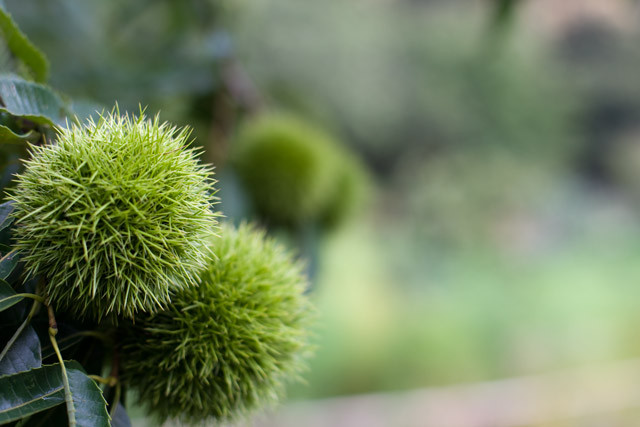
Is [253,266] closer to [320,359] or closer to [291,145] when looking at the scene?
[291,145]

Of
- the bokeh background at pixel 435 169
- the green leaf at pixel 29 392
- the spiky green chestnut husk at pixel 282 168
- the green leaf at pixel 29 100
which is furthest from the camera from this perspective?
the bokeh background at pixel 435 169

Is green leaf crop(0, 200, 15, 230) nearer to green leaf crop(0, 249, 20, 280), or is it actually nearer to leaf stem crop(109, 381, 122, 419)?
green leaf crop(0, 249, 20, 280)

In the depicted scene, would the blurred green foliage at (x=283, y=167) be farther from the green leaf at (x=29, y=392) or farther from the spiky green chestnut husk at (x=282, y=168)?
the green leaf at (x=29, y=392)

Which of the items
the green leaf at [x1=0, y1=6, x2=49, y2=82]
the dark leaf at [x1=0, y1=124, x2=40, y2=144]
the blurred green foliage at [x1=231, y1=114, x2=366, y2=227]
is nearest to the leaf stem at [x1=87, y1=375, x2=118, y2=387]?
the dark leaf at [x1=0, y1=124, x2=40, y2=144]

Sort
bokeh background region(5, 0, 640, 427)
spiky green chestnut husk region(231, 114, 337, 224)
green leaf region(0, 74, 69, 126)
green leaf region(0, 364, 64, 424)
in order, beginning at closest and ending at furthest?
green leaf region(0, 364, 64, 424)
green leaf region(0, 74, 69, 126)
spiky green chestnut husk region(231, 114, 337, 224)
bokeh background region(5, 0, 640, 427)

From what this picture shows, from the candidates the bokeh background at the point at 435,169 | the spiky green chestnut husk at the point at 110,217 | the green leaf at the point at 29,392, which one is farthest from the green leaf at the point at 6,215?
the bokeh background at the point at 435,169

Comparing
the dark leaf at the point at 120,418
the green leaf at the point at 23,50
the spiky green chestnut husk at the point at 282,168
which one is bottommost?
the dark leaf at the point at 120,418
